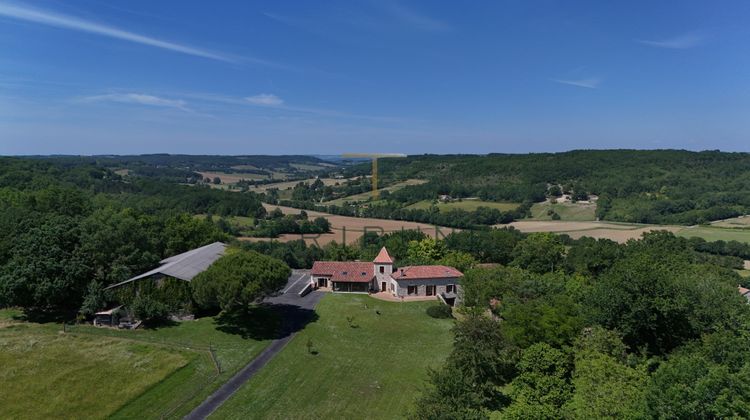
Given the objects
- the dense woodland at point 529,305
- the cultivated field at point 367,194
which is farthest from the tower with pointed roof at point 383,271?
the cultivated field at point 367,194

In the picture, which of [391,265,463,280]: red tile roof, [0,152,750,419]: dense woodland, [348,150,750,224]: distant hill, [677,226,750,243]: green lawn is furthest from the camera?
[348,150,750,224]: distant hill

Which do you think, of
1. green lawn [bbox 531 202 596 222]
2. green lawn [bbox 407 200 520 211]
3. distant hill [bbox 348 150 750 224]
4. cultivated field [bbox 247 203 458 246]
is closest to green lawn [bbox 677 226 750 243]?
distant hill [bbox 348 150 750 224]

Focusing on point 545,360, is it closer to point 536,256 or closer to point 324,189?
point 536,256

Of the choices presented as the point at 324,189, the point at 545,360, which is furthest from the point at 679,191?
the point at 545,360

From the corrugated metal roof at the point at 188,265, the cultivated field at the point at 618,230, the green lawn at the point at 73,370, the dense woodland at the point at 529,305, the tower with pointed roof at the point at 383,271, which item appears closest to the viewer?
the dense woodland at the point at 529,305

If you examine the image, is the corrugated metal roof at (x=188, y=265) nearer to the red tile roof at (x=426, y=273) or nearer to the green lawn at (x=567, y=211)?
the red tile roof at (x=426, y=273)

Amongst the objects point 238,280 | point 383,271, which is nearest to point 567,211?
point 383,271

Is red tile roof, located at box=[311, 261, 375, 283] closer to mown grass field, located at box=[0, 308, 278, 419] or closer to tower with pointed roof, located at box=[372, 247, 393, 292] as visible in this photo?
tower with pointed roof, located at box=[372, 247, 393, 292]

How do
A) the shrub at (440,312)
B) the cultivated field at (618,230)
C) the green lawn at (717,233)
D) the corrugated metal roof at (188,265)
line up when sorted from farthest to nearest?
the cultivated field at (618,230)
the green lawn at (717,233)
the shrub at (440,312)
the corrugated metal roof at (188,265)
